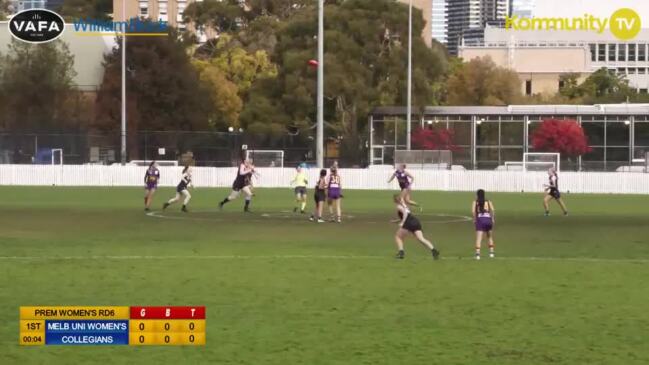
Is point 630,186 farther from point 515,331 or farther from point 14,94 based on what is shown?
point 515,331

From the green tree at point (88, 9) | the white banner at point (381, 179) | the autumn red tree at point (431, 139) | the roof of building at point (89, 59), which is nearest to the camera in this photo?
the white banner at point (381, 179)

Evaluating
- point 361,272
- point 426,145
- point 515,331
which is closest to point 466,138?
point 426,145

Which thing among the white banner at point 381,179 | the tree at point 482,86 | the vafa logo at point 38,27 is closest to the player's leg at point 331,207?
the white banner at point 381,179

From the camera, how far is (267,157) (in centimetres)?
7281

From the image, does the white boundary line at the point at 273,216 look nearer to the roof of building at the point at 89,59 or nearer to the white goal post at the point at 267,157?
the white goal post at the point at 267,157

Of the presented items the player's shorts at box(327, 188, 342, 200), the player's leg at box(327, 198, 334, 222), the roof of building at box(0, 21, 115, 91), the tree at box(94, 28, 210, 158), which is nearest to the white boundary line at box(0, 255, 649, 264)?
the player's shorts at box(327, 188, 342, 200)

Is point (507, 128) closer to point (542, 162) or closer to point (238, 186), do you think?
point (542, 162)

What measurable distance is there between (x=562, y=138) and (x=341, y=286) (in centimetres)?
7006

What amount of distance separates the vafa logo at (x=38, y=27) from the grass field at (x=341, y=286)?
3592 centimetres

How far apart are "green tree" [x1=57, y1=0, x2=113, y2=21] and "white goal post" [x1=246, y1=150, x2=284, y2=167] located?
67.7 m

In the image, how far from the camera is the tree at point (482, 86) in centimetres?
11838

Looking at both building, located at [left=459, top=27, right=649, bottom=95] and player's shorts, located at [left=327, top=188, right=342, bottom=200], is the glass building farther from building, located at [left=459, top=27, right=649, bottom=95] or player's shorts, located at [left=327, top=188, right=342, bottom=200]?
player's shorts, located at [left=327, top=188, right=342, bottom=200]

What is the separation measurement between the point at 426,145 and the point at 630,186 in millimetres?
26844

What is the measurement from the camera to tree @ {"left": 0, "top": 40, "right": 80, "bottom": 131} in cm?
8069
